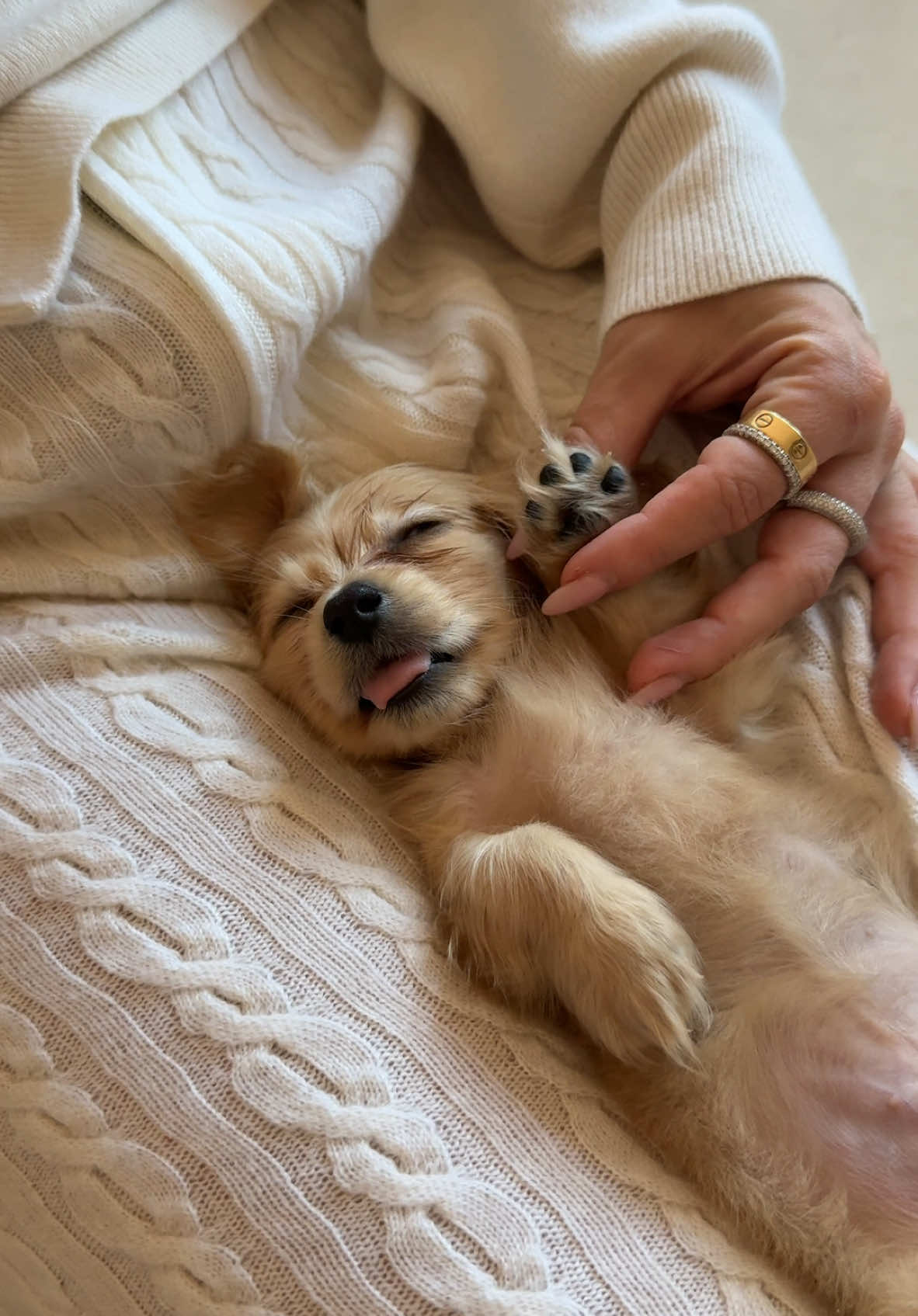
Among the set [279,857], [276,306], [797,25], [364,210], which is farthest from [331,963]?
[797,25]

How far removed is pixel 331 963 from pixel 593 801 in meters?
0.42

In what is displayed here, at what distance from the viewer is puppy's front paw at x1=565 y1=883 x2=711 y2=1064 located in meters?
1.14

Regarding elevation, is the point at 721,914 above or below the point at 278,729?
below

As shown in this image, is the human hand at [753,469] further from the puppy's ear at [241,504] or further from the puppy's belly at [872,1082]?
the puppy's ear at [241,504]

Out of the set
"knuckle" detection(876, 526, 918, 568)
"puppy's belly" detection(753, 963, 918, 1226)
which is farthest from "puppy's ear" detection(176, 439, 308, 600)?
"puppy's belly" detection(753, 963, 918, 1226)

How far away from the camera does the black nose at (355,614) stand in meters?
1.37

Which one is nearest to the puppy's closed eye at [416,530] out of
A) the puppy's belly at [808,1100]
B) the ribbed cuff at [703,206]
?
the ribbed cuff at [703,206]

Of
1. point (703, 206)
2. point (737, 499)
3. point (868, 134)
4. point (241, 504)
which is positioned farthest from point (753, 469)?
point (868, 134)

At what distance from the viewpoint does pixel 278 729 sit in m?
1.33

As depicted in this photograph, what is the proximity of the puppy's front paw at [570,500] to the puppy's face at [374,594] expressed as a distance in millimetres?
130

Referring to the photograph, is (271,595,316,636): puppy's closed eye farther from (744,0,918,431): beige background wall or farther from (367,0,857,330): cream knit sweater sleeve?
(744,0,918,431): beige background wall

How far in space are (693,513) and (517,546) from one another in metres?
0.29

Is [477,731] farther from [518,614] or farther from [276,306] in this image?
[276,306]

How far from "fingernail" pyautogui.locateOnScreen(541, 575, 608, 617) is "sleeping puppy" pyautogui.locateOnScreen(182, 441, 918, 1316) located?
0.10m
